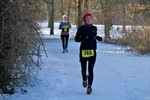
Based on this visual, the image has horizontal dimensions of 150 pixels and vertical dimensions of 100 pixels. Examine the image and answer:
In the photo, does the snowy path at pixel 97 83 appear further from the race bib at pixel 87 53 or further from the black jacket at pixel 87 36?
the black jacket at pixel 87 36

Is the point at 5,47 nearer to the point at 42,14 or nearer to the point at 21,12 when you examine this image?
the point at 21,12

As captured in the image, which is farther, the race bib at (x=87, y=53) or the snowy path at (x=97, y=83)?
the race bib at (x=87, y=53)

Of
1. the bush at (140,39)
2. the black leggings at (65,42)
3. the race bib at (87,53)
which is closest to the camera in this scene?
the race bib at (87,53)

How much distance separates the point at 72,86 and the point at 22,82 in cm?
123

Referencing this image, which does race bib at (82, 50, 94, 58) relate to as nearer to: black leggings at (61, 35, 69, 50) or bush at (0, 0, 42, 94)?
bush at (0, 0, 42, 94)

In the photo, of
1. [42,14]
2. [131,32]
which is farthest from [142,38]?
[42,14]

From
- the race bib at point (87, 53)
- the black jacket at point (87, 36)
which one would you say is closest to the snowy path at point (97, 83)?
the race bib at point (87, 53)

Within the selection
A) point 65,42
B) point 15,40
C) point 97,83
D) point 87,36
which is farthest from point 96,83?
point 65,42

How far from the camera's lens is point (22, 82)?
9383mm

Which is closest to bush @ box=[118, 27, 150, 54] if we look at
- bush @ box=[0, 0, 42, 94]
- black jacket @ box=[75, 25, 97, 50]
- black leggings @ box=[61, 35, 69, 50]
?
black leggings @ box=[61, 35, 69, 50]

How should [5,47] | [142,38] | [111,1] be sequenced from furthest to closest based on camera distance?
1. [111,1]
2. [142,38]
3. [5,47]

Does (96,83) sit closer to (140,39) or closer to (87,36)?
(87,36)

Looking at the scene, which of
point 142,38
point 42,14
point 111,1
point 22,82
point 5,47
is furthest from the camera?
point 111,1

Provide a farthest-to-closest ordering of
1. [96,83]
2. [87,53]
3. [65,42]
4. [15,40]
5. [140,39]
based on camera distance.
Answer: [140,39] < [65,42] < [96,83] < [87,53] < [15,40]
